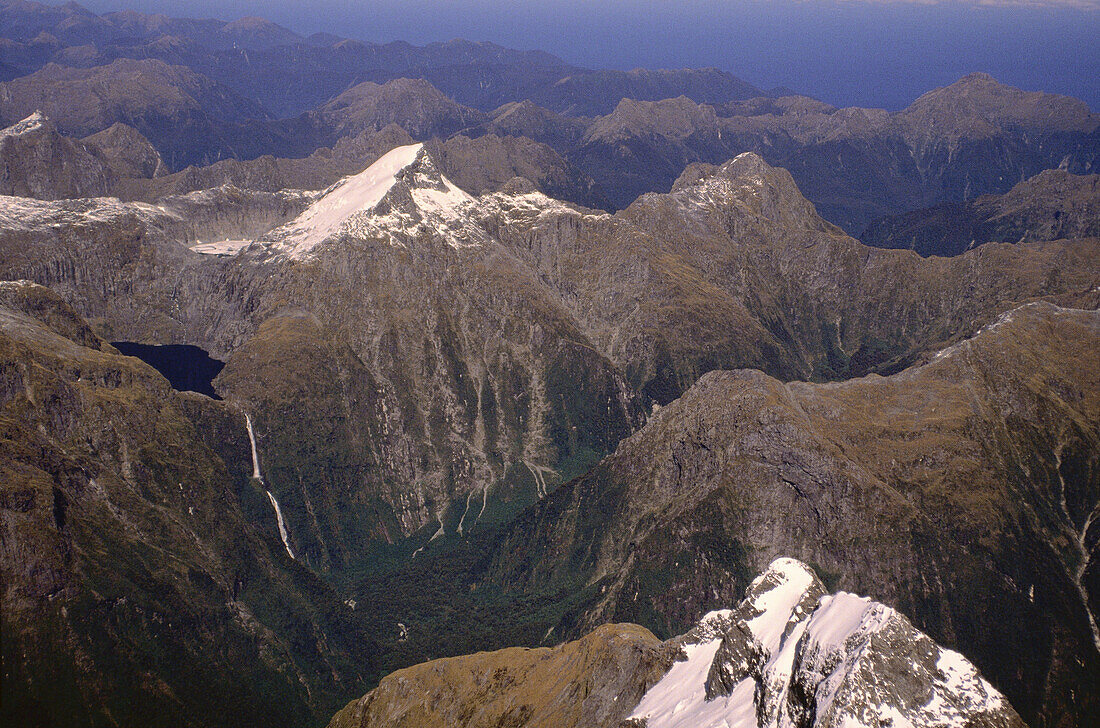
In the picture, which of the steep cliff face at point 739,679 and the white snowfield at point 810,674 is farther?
the steep cliff face at point 739,679

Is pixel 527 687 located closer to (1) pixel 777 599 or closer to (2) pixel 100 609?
(1) pixel 777 599

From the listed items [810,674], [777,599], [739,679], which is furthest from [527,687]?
[810,674]

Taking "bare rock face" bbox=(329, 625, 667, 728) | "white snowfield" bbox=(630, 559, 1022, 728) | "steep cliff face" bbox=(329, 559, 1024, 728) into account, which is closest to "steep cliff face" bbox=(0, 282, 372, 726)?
"bare rock face" bbox=(329, 625, 667, 728)

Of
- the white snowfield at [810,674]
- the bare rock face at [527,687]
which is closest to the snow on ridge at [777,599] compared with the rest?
the white snowfield at [810,674]

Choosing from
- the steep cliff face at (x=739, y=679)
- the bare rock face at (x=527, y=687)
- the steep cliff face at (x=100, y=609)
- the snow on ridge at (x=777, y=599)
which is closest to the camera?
the steep cliff face at (x=739, y=679)

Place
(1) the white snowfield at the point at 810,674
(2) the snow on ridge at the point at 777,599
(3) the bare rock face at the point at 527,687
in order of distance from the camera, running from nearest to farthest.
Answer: (1) the white snowfield at the point at 810,674, (2) the snow on ridge at the point at 777,599, (3) the bare rock face at the point at 527,687

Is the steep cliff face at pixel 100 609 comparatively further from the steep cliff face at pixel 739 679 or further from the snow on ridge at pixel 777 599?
the snow on ridge at pixel 777 599

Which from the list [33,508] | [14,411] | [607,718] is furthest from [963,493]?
[14,411]

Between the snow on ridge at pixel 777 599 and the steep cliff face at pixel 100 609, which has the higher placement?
the snow on ridge at pixel 777 599
